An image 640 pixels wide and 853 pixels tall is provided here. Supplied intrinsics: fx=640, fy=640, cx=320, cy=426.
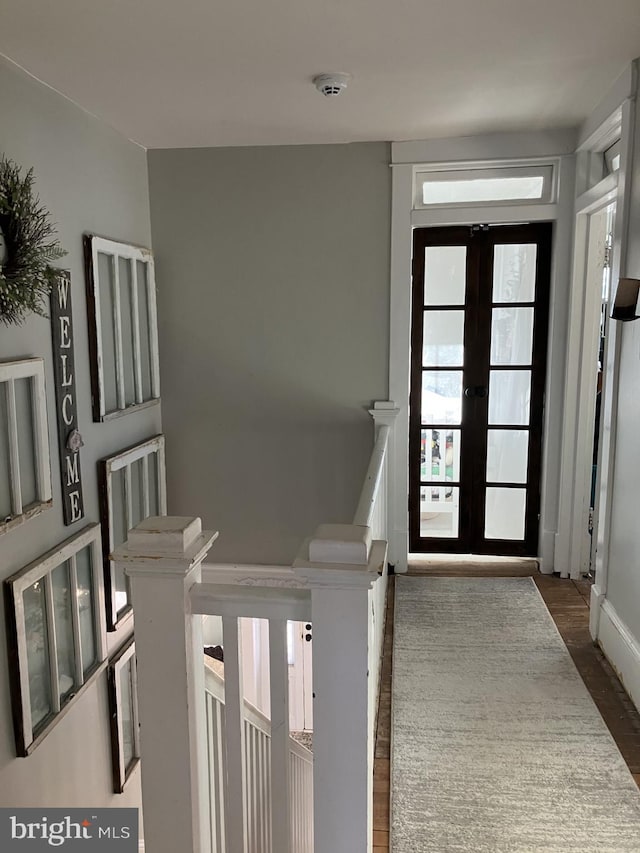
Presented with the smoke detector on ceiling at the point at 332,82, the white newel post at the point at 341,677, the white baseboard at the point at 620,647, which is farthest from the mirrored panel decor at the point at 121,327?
the white baseboard at the point at 620,647

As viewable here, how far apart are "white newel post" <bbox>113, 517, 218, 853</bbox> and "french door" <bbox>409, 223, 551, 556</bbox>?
2709mm

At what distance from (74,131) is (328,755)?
9.30ft

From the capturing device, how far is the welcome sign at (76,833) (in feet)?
4.89

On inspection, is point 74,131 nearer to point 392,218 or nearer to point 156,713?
point 392,218

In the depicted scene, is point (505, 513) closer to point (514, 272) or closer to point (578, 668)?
point (578, 668)

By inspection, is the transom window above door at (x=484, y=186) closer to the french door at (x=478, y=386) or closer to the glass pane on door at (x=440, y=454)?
the french door at (x=478, y=386)

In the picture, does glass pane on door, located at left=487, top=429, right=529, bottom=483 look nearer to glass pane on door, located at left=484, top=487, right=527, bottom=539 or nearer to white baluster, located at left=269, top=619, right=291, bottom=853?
glass pane on door, located at left=484, top=487, right=527, bottom=539

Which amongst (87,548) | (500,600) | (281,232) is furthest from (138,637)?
(281,232)

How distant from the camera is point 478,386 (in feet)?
12.3

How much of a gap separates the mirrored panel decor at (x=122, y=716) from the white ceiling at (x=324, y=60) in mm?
2578

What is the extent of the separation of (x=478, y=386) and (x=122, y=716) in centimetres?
266

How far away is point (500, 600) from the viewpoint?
3.34 meters

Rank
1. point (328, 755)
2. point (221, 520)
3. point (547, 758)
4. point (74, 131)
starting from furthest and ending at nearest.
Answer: point (221, 520)
point (74, 131)
point (547, 758)
point (328, 755)

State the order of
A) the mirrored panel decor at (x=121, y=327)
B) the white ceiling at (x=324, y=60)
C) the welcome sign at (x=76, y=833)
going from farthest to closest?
1. the mirrored panel decor at (x=121, y=327)
2. the white ceiling at (x=324, y=60)
3. the welcome sign at (x=76, y=833)
